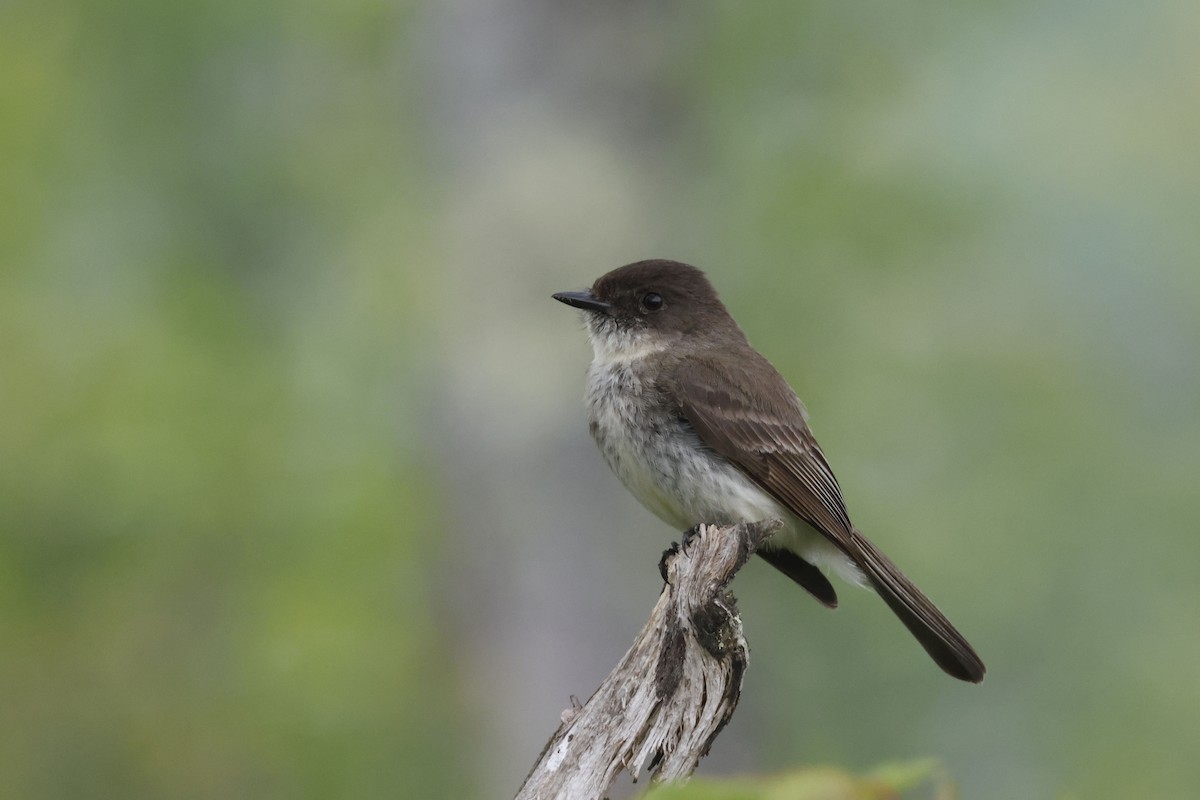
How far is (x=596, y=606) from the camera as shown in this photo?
618cm

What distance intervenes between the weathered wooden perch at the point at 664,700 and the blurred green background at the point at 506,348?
121 inches

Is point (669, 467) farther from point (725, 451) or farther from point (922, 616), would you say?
point (922, 616)

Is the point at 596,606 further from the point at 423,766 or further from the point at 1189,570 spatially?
the point at 1189,570

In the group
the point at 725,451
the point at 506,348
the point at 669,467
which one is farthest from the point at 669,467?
the point at 506,348

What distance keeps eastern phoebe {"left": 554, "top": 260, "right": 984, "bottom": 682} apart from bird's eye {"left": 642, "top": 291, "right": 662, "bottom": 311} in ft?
0.13

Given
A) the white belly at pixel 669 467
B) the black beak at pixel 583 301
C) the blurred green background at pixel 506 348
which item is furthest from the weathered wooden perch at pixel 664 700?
the blurred green background at pixel 506 348

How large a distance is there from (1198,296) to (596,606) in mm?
5440

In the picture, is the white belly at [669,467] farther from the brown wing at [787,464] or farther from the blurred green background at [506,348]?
the blurred green background at [506,348]

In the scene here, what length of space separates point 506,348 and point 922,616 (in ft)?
7.82

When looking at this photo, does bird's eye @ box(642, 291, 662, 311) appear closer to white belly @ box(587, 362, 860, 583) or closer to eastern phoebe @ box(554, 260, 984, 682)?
eastern phoebe @ box(554, 260, 984, 682)

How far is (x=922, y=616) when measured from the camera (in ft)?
15.5

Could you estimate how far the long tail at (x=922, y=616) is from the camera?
470 centimetres

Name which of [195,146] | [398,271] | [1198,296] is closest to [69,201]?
[195,146]

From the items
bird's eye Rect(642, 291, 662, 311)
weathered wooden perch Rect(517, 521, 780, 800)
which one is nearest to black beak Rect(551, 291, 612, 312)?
bird's eye Rect(642, 291, 662, 311)
